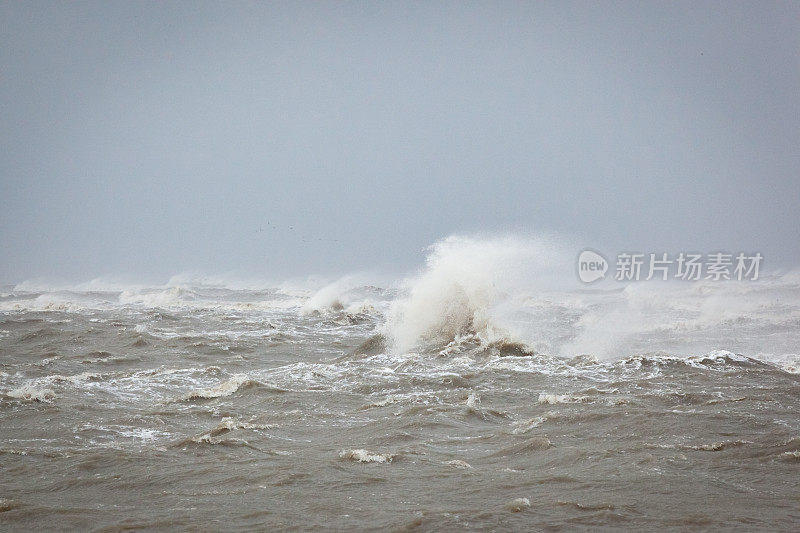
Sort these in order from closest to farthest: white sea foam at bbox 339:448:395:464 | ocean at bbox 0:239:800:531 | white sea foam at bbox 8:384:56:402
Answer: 1. ocean at bbox 0:239:800:531
2. white sea foam at bbox 339:448:395:464
3. white sea foam at bbox 8:384:56:402

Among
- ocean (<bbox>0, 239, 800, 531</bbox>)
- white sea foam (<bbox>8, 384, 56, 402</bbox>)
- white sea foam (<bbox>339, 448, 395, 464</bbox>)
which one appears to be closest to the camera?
ocean (<bbox>0, 239, 800, 531</bbox>)

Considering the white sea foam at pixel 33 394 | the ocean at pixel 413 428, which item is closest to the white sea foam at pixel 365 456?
the ocean at pixel 413 428

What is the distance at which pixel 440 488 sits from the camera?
252 inches

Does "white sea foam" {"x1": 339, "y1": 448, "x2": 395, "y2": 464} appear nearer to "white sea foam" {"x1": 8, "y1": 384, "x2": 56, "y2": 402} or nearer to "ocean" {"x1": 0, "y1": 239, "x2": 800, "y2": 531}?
A: "ocean" {"x1": 0, "y1": 239, "x2": 800, "y2": 531}

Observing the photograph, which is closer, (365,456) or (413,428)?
(365,456)

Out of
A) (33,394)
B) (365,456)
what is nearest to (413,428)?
(365,456)

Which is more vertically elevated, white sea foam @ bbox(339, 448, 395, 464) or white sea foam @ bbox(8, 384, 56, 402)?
white sea foam @ bbox(339, 448, 395, 464)

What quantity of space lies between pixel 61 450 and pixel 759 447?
794cm

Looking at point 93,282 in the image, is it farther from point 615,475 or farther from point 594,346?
point 615,475

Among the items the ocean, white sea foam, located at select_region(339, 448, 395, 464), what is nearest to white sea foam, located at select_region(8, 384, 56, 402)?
the ocean

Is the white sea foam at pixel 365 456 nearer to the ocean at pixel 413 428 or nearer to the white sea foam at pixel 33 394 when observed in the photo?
the ocean at pixel 413 428

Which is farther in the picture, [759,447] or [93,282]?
[93,282]

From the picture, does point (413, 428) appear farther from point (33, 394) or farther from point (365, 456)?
point (33, 394)

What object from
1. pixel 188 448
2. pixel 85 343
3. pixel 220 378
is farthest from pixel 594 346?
pixel 85 343
